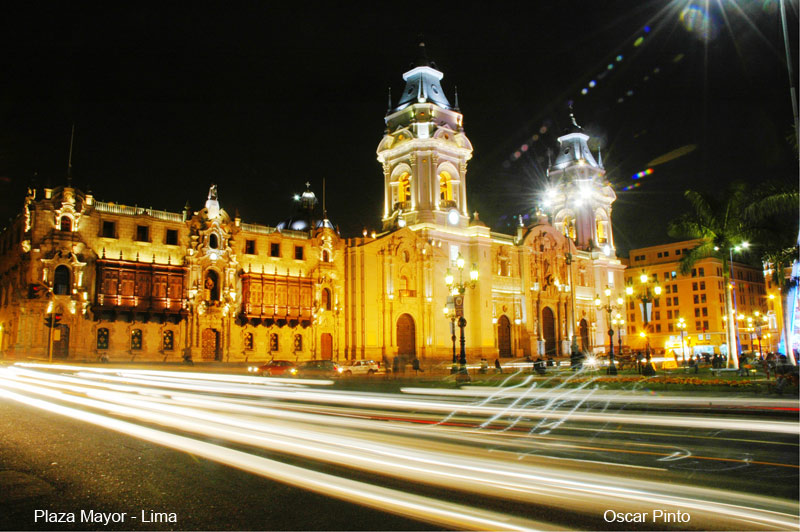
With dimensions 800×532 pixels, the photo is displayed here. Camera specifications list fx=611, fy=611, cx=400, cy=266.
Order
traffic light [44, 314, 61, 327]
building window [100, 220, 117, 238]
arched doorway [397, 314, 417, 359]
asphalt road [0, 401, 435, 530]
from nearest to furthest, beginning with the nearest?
asphalt road [0, 401, 435, 530] → traffic light [44, 314, 61, 327] → building window [100, 220, 117, 238] → arched doorway [397, 314, 417, 359]

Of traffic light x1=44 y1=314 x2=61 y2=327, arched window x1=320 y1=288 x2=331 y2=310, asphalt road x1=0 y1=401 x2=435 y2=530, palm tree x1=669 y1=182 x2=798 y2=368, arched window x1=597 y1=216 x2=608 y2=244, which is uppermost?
arched window x1=597 y1=216 x2=608 y2=244

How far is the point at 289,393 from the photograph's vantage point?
16141mm

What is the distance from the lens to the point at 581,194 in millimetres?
74062

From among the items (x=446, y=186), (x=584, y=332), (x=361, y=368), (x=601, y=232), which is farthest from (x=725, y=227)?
(x=601, y=232)

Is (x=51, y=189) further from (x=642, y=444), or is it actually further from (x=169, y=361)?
(x=642, y=444)

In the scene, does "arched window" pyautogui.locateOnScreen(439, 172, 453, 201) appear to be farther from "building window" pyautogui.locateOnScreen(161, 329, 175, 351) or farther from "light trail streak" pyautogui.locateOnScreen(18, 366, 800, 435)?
"light trail streak" pyautogui.locateOnScreen(18, 366, 800, 435)

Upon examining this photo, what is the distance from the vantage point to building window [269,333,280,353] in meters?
47.9

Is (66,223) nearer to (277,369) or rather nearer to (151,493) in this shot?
(277,369)

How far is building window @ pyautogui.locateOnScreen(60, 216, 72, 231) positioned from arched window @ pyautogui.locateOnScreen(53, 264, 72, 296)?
8.31 feet

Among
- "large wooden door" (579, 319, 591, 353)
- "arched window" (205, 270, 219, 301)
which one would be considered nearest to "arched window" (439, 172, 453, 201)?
"arched window" (205, 270, 219, 301)

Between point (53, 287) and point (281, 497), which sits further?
point (53, 287)

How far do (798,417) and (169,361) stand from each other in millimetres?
38007

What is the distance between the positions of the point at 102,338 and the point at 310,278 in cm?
1631

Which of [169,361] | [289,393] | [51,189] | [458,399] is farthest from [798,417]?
[51,189]
